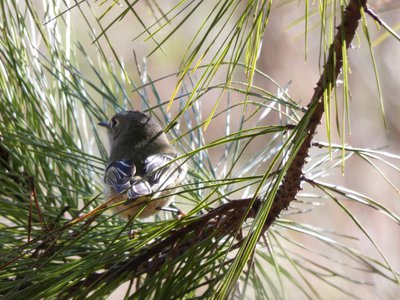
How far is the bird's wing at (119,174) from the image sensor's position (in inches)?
62.6

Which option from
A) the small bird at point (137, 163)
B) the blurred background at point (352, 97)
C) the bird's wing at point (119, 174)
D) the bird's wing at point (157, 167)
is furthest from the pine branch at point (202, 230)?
the blurred background at point (352, 97)

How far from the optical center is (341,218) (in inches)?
141

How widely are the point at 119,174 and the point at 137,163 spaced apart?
0.27 m

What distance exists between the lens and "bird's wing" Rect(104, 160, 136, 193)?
1.59 m

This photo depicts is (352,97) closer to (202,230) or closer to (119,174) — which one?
(119,174)

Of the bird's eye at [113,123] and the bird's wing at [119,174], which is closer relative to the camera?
the bird's wing at [119,174]

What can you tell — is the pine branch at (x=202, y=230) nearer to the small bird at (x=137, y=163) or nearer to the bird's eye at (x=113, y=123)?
the small bird at (x=137, y=163)

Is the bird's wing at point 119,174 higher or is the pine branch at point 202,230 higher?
the bird's wing at point 119,174

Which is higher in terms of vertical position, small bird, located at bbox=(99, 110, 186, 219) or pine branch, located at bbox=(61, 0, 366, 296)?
small bird, located at bbox=(99, 110, 186, 219)

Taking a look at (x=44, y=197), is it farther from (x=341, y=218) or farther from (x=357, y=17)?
(x=341, y=218)

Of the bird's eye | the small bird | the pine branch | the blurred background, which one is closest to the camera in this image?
the pine branch

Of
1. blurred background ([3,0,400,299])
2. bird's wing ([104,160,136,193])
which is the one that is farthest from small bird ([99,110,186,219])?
blurred background ([3,0,400,299])

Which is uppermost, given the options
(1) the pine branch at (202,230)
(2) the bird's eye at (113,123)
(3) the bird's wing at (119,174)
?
(2) the bird's eye at (113,123)

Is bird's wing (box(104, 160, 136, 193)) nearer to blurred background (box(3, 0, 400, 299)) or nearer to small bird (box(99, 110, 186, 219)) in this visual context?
small bird (box(99, 110, 186, 219))
